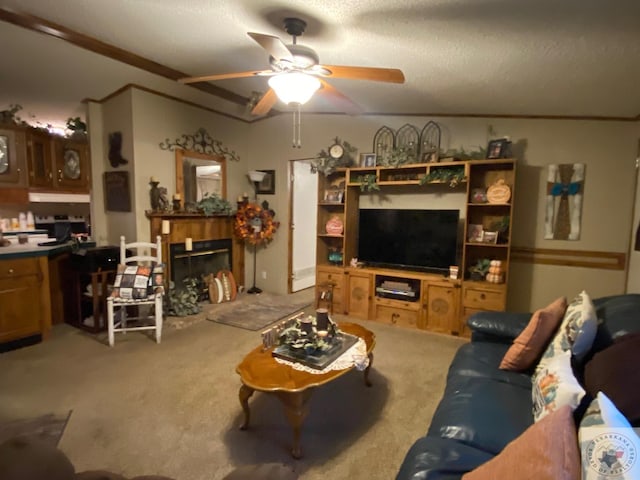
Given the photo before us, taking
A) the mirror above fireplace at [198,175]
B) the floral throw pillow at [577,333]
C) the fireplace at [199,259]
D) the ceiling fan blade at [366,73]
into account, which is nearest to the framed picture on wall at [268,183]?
the mirror above fireplace at [198,175]

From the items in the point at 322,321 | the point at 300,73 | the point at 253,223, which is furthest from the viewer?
the point at 253,223

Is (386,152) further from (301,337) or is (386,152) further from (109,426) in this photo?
(109,426)

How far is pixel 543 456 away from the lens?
0.98m

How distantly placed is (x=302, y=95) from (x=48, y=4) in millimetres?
1774

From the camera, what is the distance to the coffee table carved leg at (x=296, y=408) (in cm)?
186

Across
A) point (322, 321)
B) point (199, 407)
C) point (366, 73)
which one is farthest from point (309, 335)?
point (366, 73)

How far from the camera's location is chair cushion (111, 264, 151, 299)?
3.34 m

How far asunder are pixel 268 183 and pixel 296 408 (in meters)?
3.93

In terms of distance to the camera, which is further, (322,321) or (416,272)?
(416,272)

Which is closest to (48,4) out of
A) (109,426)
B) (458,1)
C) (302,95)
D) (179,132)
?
(302,95)

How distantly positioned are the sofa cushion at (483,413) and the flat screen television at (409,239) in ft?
6.91

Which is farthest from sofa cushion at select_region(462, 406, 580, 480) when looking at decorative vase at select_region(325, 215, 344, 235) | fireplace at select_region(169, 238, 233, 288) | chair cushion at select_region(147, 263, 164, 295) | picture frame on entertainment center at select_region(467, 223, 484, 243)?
fireplace at select_region(169, 238, 233, 288)

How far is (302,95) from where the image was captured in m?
2.27

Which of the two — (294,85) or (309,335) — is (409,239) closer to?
(309,335)
